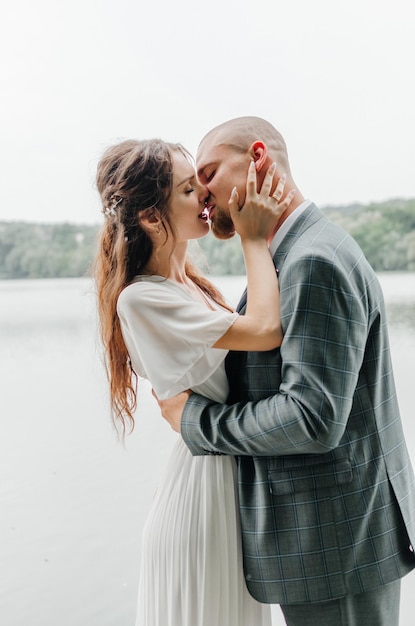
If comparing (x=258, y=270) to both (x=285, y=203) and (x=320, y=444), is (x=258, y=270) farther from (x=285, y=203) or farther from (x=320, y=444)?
(x=320, y=444)

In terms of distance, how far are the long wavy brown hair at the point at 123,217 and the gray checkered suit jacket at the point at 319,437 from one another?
9.6 inches

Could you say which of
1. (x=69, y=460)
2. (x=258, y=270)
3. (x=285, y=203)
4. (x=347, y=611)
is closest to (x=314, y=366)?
(x=258, y=270)

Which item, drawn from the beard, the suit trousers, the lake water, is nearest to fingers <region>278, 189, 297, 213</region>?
the beard

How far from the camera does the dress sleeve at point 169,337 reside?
1.29 metres

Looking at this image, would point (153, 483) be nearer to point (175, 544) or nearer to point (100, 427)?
point (100, 427)

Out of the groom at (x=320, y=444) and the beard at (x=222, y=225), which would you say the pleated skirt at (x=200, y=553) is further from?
the beard at (x=222, y=225)

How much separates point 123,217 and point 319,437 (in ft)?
1.89

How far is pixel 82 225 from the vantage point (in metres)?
2.73

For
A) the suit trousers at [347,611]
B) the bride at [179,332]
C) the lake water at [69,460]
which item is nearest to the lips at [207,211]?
the bride at [179,332]

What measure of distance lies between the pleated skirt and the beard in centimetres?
44

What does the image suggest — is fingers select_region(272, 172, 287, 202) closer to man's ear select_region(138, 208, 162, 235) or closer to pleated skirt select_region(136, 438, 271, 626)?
man's ear select_region(138, 208, 162, 235)

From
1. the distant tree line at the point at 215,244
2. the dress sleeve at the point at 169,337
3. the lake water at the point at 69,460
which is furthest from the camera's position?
the distant tree line at the point at 215,244

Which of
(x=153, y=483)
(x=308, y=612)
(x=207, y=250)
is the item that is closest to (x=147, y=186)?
(x=308, y=612)

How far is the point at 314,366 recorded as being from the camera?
1167 millimetres
